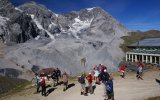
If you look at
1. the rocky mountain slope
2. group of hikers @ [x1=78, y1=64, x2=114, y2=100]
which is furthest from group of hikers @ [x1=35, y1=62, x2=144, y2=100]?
the rocky mountain slope

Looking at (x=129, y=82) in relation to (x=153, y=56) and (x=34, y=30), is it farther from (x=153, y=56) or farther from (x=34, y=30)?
(x=34, y=30)

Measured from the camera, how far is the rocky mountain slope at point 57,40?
9931 centimetres

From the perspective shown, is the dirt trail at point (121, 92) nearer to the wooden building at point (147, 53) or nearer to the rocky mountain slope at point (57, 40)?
the wooden building at point (147, 53)

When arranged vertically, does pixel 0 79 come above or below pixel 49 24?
below

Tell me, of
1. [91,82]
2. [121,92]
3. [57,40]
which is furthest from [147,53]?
[57,40]

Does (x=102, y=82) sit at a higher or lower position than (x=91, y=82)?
higher

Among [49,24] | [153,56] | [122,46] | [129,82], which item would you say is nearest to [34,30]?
[49,24]

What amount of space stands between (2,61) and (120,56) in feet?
150

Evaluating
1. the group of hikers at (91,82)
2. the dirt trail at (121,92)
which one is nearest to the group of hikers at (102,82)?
the group of hikers at (91,82)

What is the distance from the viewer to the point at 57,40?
146 m

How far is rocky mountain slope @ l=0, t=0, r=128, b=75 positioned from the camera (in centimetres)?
9931

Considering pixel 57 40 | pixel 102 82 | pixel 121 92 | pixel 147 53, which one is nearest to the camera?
pixel 102 82

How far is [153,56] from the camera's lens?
178 ft

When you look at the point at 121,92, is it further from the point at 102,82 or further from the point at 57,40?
the point at 57,40
